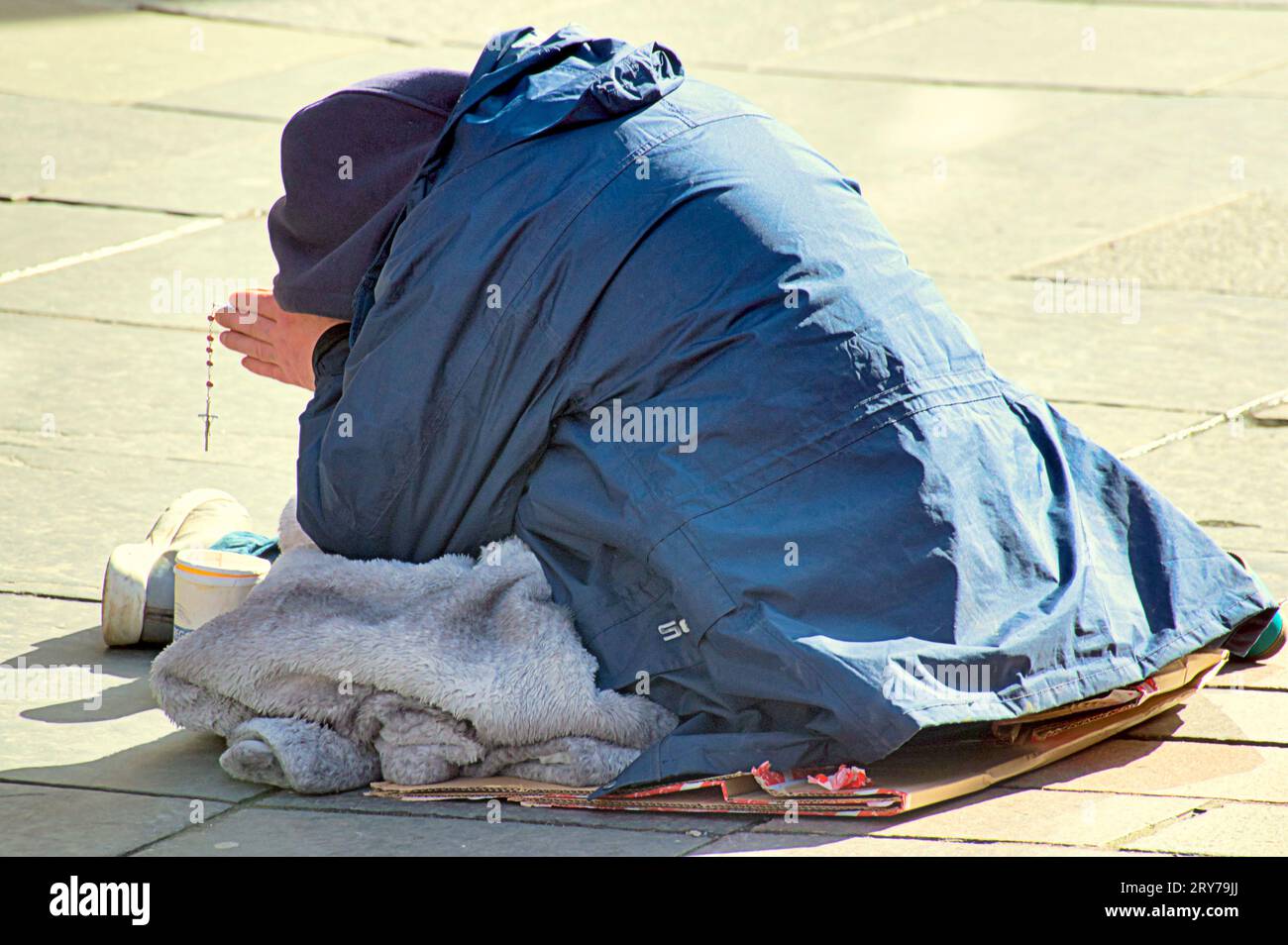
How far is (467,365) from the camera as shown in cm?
327

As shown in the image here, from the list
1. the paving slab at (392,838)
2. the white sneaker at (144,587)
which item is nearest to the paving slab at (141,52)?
the white sneaker at (144,587)

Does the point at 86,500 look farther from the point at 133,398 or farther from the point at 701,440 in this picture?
the point at 701,440

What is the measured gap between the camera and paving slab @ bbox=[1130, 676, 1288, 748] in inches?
136

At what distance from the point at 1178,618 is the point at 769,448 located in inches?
31.8

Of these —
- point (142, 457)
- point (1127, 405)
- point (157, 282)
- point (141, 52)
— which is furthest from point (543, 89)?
point (141, 52)

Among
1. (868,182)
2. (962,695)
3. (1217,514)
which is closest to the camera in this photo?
→ (962,695)

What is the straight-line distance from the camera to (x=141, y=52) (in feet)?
29.8

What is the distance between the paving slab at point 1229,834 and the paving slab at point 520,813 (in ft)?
2.03

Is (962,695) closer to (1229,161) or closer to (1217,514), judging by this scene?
(1217,514)

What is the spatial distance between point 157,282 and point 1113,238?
10.3 feet

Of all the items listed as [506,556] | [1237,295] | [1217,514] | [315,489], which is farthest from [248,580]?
[1237,295]

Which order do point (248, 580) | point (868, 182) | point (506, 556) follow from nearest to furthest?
point (506, 556)
point (248, 580)
point (868, 182)
